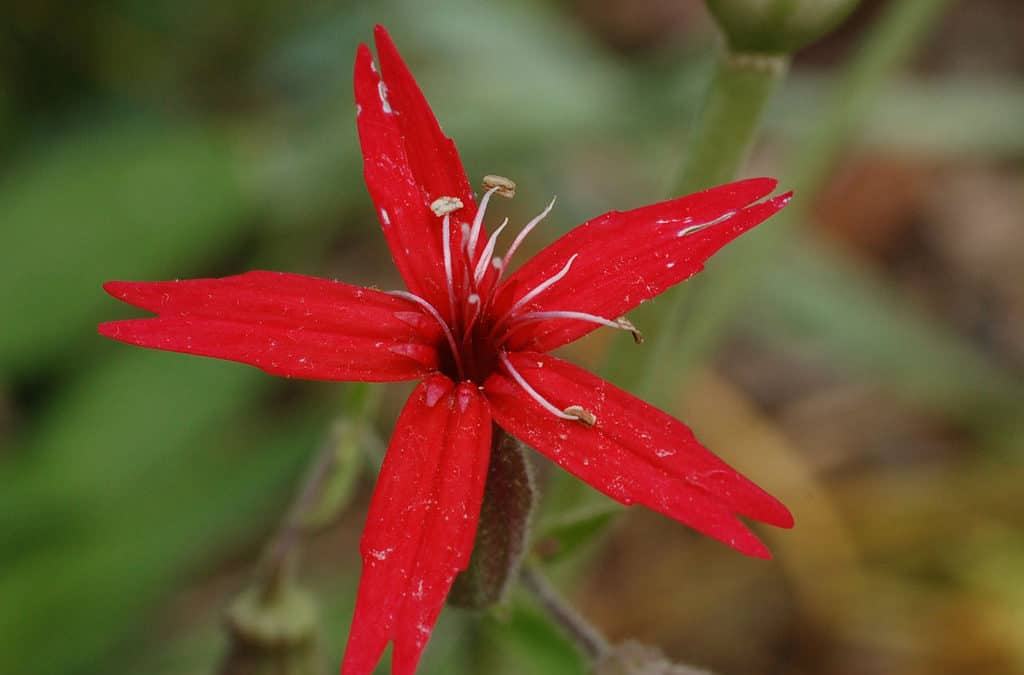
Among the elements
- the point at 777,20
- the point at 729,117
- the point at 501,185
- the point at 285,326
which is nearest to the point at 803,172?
the point at 729,117

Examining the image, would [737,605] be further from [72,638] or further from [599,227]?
[599,227]

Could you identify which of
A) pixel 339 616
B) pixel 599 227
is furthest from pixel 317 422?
pixel 599 227

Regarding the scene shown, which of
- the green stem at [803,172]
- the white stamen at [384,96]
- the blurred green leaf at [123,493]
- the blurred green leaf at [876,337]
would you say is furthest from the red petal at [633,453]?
the blurred green leaf at [876,337]

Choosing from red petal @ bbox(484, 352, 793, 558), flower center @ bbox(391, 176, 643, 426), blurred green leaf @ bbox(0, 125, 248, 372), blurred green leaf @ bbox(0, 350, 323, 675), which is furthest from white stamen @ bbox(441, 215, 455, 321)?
blurred green leaf @ bbox(0, 125, 248, 372)

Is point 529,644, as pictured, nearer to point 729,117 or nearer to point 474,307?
point 474,307

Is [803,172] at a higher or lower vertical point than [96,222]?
higher

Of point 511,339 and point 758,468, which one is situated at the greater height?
point 511,339
